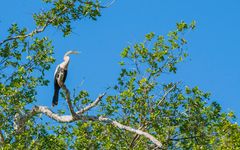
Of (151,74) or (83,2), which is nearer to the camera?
(83,2)

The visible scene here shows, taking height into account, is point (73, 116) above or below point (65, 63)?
below

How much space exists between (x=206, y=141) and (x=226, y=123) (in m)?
1.40

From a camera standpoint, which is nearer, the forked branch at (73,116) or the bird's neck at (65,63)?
the forked branch at (73,116)

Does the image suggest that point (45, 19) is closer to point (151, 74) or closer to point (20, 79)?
point (20, 79)

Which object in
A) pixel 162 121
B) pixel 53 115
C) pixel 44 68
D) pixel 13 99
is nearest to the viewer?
pixel 53 115

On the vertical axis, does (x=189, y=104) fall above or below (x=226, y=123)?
above

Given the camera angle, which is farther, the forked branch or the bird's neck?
the bird's neck

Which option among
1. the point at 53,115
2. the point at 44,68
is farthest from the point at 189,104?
the point at 53,115

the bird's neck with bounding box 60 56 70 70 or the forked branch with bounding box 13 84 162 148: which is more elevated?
the bird's neck with bounding box 60 56 70 70

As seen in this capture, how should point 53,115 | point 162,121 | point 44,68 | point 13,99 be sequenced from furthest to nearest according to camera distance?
point 162,121, point 44,68, point 13,99, point 53,115

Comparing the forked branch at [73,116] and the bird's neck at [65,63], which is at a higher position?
the bird's neck at [65,63]

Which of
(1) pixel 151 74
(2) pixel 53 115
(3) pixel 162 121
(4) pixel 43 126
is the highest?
(1) pixel 151 74

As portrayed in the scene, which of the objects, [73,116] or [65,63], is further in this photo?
[65,63]

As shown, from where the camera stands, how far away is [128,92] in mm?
25281
